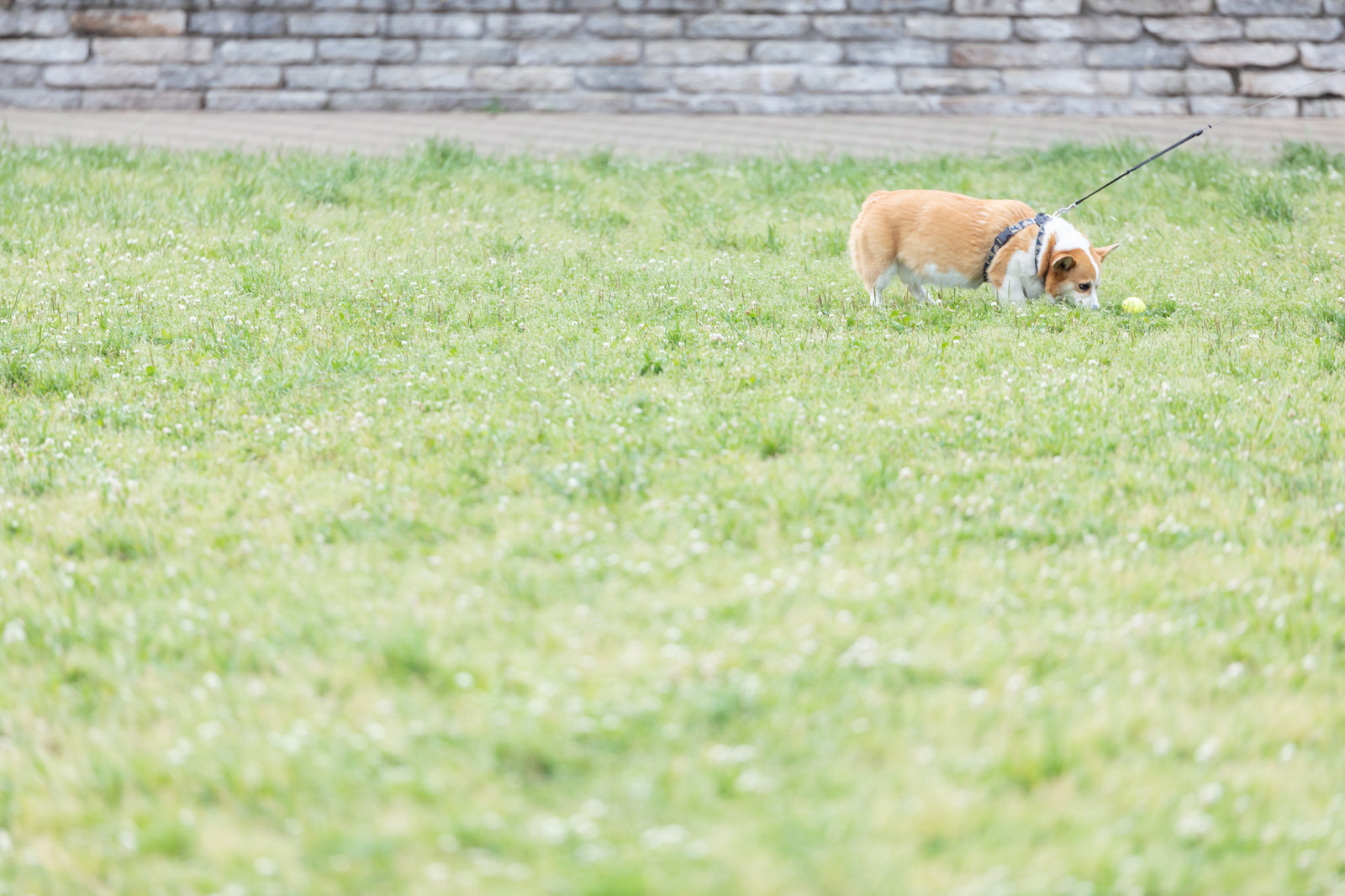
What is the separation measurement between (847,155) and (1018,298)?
483cm

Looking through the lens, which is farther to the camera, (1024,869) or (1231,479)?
(1231,479)

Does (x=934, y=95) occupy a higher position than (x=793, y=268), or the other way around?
(x=934, y=95)

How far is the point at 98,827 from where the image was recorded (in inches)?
103

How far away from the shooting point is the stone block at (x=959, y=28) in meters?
13.1

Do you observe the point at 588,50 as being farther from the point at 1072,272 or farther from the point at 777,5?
the point at 1072,272

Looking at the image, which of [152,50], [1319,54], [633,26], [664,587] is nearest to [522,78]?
[633,26]

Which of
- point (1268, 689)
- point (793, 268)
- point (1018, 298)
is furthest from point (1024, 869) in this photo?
point (793, 268)

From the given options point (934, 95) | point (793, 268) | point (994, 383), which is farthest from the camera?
point (934, 95)

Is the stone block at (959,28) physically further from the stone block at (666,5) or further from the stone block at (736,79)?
the stone block at (666,5)

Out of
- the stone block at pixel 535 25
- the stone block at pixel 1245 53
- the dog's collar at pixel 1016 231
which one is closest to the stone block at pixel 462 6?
the stone block at pixel 535 25

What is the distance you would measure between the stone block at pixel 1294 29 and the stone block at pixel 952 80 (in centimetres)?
286

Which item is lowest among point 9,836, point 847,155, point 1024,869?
point 9,836

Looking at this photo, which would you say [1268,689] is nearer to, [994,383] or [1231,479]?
[1231,479]

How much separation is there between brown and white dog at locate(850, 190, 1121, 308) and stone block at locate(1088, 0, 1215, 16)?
7.56m
